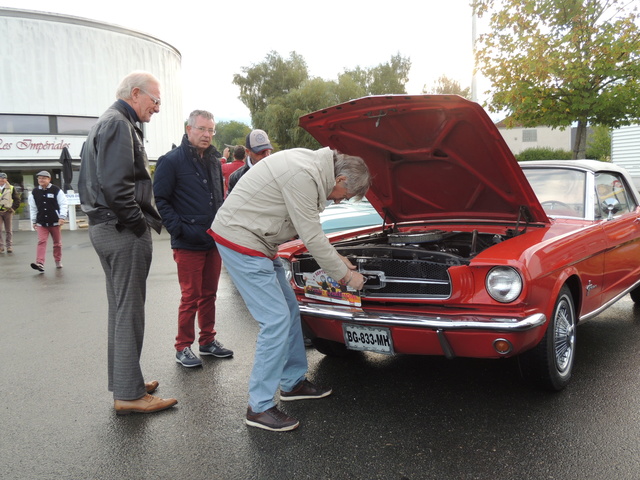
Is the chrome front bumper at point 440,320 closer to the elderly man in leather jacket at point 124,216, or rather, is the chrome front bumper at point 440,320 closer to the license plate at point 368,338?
the license plate at point 368,338

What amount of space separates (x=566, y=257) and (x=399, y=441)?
1.59 metres

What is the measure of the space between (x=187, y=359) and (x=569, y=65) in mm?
9016

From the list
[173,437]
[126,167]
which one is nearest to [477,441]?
[173,437]

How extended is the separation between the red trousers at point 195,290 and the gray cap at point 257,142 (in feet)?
5.10

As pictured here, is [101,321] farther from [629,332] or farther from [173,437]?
[629,332]

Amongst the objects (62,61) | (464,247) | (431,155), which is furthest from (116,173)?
(62,61)

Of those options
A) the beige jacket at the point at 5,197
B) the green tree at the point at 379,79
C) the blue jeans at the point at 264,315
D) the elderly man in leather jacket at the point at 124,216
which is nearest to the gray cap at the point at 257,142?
the elderly man in leather jacket at the point at 124,216

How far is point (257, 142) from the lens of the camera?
5.51m

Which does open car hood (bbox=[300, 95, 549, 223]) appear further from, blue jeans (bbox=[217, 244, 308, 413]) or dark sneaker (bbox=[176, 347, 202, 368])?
dark sneaker (bbox=[176, 347, 202, 368])

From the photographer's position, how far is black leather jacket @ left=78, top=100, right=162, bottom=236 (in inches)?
124

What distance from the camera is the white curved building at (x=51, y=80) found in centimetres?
2959

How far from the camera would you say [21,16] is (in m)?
29.4

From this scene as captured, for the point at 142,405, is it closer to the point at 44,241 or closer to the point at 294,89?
the point at 44,241

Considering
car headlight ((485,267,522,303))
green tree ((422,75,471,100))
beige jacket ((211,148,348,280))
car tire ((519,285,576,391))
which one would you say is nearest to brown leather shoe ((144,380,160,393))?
beige jacket ((211,148,348,280))
